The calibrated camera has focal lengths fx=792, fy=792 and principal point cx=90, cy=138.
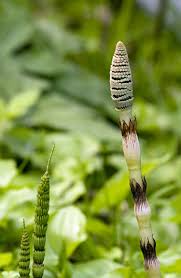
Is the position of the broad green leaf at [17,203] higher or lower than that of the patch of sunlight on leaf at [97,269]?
higher

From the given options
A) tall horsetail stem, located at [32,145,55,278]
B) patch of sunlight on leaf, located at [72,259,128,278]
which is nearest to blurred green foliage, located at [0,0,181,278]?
patch of sunlight on leaf, located at [72,259,128,278]

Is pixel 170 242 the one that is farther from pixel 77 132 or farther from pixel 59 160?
pixel 77 132

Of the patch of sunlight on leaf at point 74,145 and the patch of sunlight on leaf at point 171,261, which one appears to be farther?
the patch of sunlight on leaf at point 74,145

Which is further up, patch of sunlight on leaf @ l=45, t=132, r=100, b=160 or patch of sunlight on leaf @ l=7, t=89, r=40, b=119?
patch of sunlight on leaf @ l=7, t=89, r=40, b=119

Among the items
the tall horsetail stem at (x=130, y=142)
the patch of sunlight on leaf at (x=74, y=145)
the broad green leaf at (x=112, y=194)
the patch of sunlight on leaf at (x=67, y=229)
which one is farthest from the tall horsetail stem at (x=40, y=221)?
the patch of sunlight on leaf at (x=74, y=145)

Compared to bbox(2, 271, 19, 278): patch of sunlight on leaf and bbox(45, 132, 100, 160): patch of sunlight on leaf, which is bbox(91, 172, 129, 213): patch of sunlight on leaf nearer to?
bbox(45, 132, 100, 160): patch of sunlight on leaf

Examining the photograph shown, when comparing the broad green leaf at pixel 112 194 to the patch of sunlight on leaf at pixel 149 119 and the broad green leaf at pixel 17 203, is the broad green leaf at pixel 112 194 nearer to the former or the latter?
the broad green leaf at pixel 17 203
